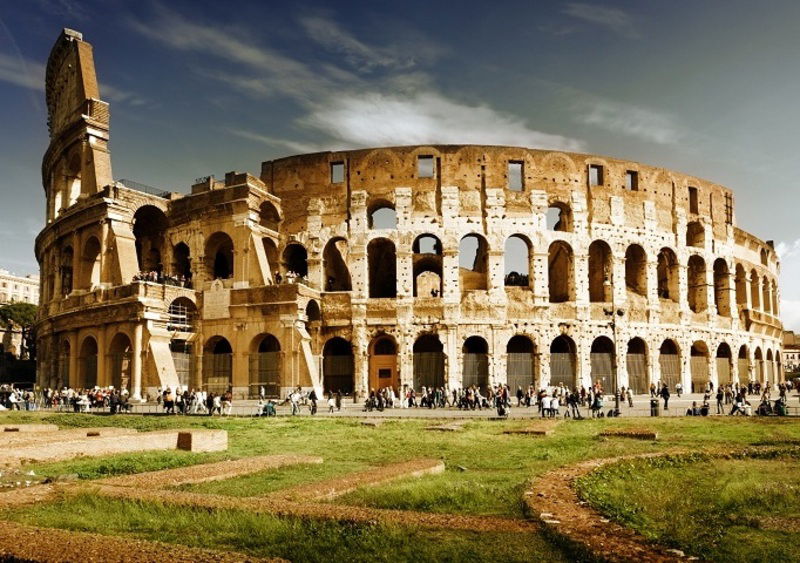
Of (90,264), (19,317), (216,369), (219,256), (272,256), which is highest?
(219,256)

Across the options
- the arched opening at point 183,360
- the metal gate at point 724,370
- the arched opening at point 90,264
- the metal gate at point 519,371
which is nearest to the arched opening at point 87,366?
the arched opening at point 90,264

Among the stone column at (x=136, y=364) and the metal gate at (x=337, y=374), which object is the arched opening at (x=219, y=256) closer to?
the stone column at (x=136, y=364)

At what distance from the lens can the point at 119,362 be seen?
3039 cm

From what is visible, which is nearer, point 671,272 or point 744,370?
point 671,272

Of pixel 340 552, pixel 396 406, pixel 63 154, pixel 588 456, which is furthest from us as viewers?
pixel 63 154

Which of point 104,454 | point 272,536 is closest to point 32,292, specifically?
point 104,454

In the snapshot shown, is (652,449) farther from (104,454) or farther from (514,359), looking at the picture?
(514,359)

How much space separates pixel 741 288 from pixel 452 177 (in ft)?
68.6

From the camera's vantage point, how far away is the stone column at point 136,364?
28594 mm

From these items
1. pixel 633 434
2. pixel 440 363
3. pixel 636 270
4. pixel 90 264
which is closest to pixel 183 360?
pixel 90 264

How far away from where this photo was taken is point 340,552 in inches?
206

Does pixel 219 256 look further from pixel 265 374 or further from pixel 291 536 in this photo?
pixel 291 536

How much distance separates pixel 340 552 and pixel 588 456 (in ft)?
24.3

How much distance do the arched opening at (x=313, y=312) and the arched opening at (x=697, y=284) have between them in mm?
20500
